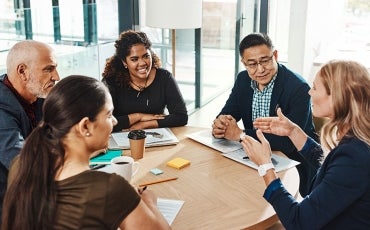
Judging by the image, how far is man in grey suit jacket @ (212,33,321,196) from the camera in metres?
2.25

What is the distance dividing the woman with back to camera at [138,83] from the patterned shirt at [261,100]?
412 millimetres

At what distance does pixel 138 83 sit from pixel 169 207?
1369 millimetres

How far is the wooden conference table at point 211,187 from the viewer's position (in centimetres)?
144

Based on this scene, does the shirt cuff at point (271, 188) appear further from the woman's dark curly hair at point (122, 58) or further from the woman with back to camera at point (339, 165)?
the woman's dark curly hair at point (122, 58)

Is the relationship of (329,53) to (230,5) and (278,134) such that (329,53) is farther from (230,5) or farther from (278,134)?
(278,134)

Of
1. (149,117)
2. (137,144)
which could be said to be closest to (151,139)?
(137,144)

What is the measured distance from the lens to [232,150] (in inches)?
80.7

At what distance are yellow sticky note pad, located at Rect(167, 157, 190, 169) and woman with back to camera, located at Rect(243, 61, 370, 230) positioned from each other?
39 centimetres

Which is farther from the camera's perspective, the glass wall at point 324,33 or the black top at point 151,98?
the glass wall at point 324,33

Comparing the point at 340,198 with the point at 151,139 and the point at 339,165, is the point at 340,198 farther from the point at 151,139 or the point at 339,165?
the point at 151,139

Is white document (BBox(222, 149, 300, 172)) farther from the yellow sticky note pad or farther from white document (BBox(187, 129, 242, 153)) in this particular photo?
the yellow sticky note pad

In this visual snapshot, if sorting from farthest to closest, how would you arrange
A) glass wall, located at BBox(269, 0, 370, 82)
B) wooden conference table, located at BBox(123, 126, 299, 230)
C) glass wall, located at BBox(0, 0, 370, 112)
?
glass wall, located at BBox(269, 0, 370, 82) → glass wall, located at BBox(0, 0, 370, 112) → wooden conference table, located at BBox(123, 126, 299, 230)

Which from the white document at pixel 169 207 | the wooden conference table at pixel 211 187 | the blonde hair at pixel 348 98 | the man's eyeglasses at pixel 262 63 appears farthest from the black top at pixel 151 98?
the blonde hair at pixel 348 98

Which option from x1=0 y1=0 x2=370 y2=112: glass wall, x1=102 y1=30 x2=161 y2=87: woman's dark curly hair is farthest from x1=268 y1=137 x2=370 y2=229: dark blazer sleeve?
x1=0 y1=0 x2=370 y2=112: glass wall
